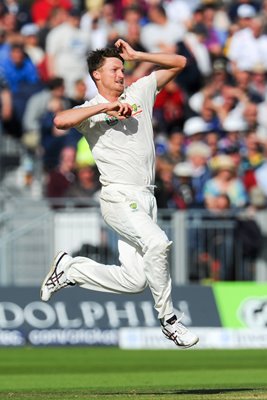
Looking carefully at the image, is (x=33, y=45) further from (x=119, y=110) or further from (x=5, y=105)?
(x=119, y=110)

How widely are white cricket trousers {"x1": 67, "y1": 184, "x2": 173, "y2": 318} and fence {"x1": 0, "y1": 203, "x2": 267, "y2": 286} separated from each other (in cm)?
630

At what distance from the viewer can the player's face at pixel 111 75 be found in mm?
9281

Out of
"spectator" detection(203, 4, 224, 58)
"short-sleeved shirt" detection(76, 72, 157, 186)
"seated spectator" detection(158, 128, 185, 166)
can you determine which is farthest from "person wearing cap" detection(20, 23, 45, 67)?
"short-sleeved shirt" detection(76, 72, 157, 186)

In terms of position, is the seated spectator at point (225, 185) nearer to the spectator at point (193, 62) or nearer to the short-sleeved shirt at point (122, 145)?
the spectator at point (193, 62)

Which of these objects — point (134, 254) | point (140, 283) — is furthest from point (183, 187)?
point (140, 283)

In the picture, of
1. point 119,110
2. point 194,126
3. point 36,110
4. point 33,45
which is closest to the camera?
point 119,110

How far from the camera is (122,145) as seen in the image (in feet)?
30.4

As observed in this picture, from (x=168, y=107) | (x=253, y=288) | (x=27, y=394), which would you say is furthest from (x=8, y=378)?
(x=168, y=107)

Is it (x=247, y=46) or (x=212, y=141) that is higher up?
(x=247, y=46)

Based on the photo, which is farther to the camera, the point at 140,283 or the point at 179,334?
the point at 140,283

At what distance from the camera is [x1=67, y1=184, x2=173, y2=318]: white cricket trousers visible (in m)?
9.02

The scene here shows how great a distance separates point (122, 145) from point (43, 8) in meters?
10.8

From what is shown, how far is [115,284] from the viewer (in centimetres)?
938

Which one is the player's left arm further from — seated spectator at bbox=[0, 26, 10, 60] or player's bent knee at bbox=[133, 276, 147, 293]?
seated spectator at bbox=[0, 26, 10, 60]
